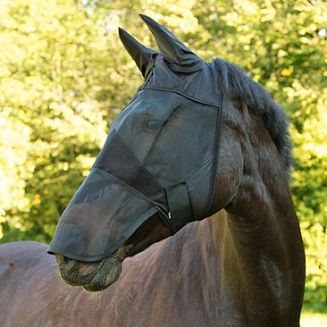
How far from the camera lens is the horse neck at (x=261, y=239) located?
2.58 metres

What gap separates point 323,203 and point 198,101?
260 inches

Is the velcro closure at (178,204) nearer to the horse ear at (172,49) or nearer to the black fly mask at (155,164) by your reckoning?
the black fly mask at (155,164)

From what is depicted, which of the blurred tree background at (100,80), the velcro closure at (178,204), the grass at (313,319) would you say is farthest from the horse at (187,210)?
the grass at (313,319)

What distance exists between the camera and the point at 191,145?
91.5 inches

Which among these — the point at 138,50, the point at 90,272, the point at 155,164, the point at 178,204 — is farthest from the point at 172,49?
the point at 90,272

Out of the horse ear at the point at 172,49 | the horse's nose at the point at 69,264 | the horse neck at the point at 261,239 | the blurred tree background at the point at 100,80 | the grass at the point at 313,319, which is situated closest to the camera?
the horse's nose at the point at 69,264

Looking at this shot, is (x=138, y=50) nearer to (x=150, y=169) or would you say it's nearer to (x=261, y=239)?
(x=150, y=169)

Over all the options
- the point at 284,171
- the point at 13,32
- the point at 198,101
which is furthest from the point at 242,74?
the point at 13,32

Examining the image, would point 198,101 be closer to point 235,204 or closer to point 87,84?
point 235,204

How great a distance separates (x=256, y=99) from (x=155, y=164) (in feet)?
1.96

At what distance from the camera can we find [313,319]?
847 centimetres

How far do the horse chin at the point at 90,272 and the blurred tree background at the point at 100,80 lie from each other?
5951 mm

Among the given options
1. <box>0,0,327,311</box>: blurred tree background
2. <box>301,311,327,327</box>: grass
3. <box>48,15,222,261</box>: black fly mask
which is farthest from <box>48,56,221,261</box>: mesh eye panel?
<box>301,311,327,327</box>: grass

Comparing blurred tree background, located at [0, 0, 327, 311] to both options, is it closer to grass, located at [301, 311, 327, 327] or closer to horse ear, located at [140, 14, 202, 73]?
grass, located at [301, 311, 327, 327]
